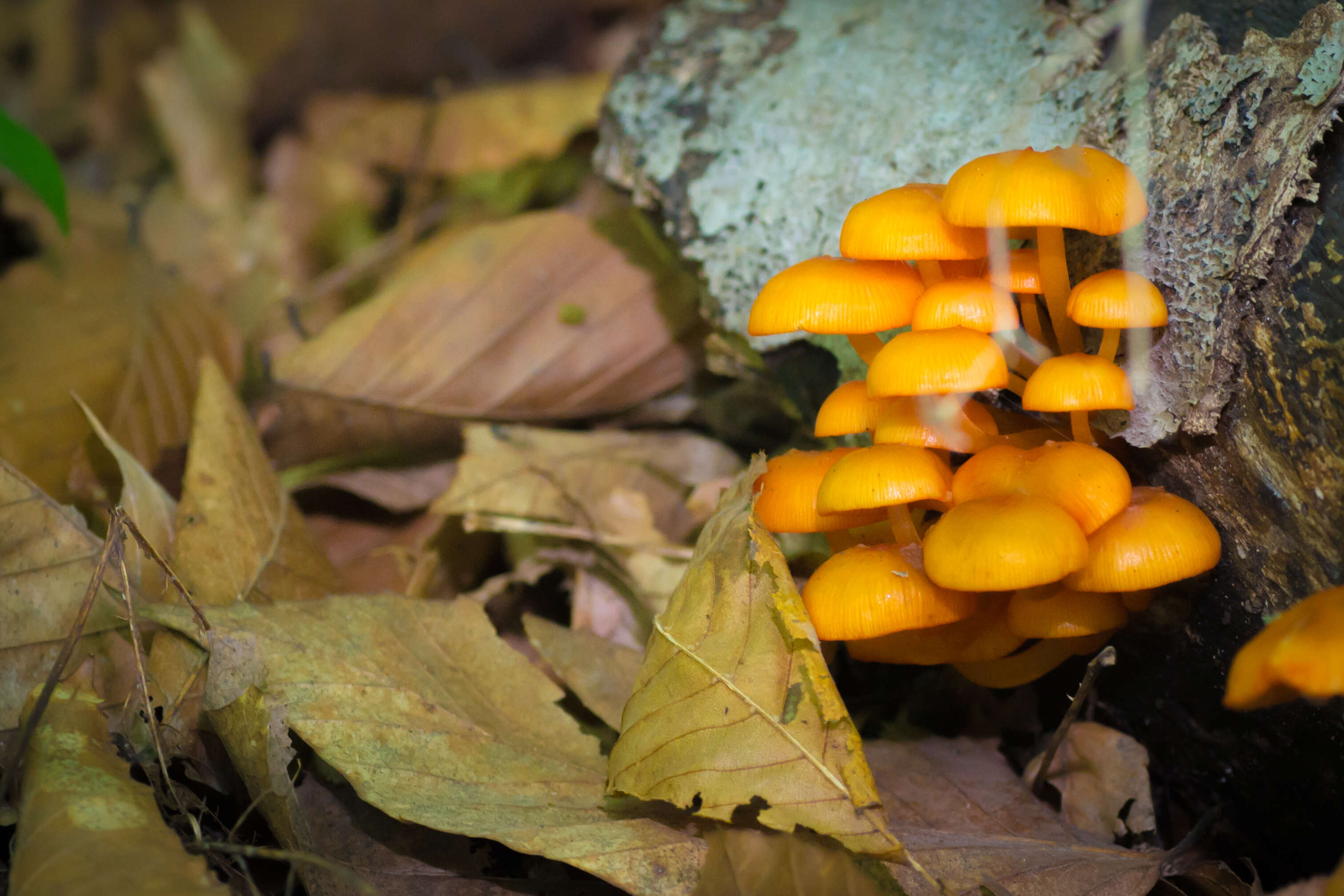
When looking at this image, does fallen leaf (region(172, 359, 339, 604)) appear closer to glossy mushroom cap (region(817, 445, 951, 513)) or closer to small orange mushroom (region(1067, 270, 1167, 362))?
glossy mushroom cap (region(817, 445, 951, 513))

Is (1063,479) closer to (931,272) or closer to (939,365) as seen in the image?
(939,365)

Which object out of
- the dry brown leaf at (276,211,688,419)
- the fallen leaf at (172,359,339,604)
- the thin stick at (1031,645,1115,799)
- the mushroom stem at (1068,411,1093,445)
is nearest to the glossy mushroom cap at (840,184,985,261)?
the mushroom stem at (1068,411,1093,445)

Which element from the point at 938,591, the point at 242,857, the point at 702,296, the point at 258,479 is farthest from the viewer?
the point at 702,296

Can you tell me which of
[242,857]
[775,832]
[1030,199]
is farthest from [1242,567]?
[242,857]

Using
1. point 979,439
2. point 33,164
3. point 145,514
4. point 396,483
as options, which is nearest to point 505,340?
point 396,483

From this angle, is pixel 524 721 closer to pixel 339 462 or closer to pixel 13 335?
pixel 339 462

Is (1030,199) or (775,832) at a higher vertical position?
(1030,199)
